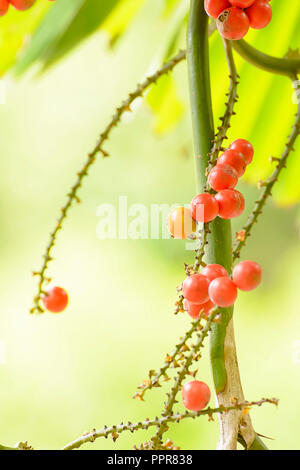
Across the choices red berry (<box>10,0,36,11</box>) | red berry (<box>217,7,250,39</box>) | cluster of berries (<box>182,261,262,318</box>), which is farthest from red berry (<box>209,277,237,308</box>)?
red berry (<box>10,0,36,11</box>)

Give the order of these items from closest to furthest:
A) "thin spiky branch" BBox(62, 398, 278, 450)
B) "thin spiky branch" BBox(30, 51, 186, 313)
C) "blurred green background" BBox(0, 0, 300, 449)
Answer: "thin spiky branch" BBox(62, 398, 278, 450), "thin spiky branch" BBox(30, 51, 186, 313), "blurred green background" BBox(0, 0, 300, 449)

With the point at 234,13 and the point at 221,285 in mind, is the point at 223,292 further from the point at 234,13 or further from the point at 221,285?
the point at 234,13

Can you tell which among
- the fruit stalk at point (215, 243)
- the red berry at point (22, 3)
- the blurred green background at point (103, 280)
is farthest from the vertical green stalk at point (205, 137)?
the blurred green background at point (103, 280)

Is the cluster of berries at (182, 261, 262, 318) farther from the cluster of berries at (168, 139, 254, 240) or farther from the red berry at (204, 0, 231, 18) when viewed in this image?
the red berry at (204, 0, 231, 18)

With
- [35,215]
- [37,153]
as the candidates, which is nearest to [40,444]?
[35,215]

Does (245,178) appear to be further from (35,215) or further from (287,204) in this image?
(35,215)

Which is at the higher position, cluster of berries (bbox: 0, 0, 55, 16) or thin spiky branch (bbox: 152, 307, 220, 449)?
cluster of berries (bbox: 0, 0, 55, 16)

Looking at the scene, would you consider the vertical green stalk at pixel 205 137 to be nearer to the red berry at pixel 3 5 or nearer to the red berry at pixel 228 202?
the red berry at pixel 228 202
